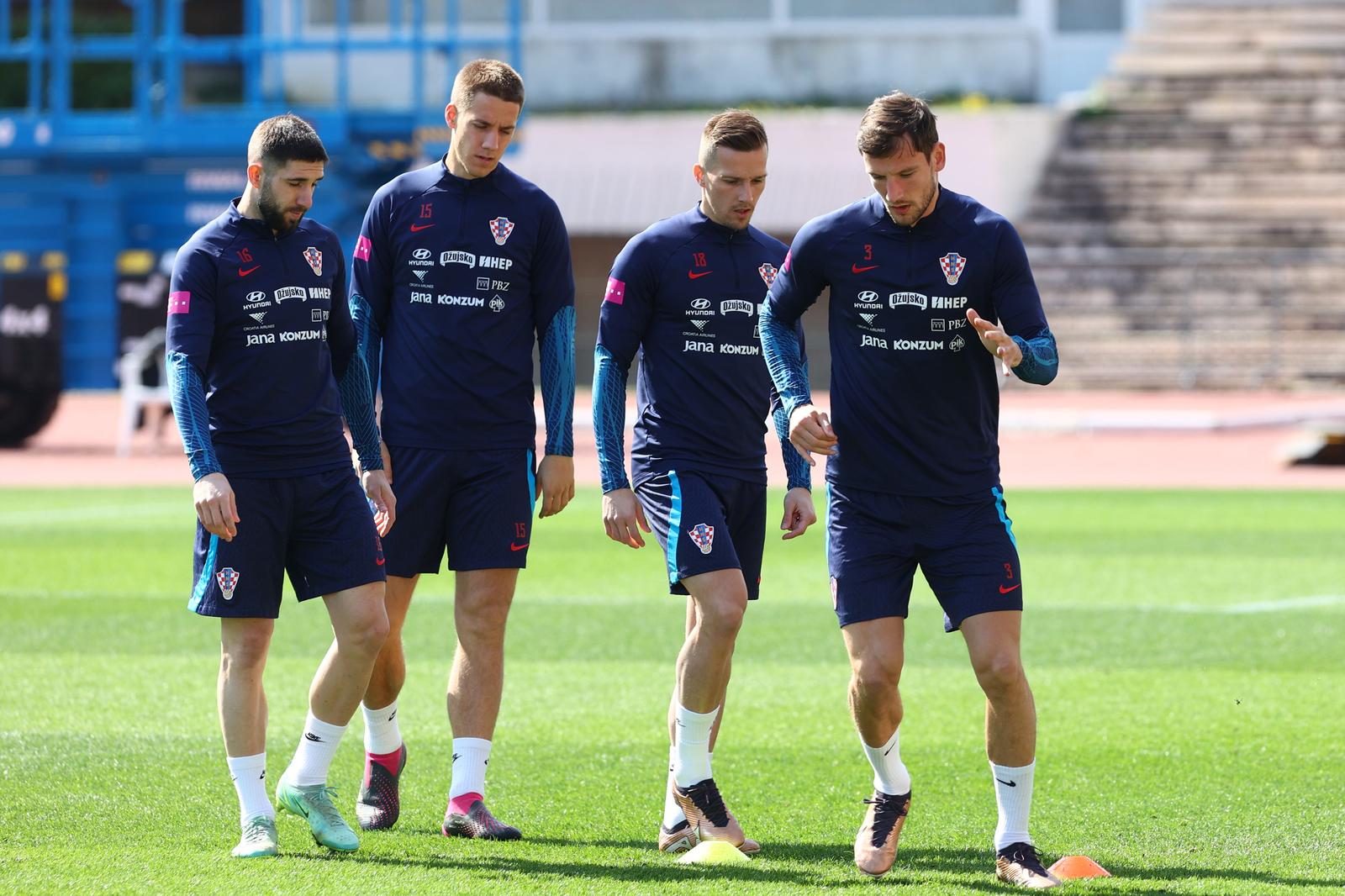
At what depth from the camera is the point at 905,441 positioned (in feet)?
18.0

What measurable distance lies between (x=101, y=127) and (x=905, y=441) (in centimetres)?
2152

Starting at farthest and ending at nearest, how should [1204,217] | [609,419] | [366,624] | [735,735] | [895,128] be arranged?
[1204,217], [735,735], [609,419], [366,624], [895,128]

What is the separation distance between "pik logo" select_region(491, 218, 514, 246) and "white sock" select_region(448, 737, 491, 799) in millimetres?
1559

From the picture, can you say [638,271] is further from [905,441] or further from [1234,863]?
[1234,863]

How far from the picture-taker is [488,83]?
5945mm

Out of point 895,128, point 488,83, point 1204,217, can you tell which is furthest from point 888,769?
point 1204,217

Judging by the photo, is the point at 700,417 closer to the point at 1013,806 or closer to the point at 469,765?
the point at 469,765

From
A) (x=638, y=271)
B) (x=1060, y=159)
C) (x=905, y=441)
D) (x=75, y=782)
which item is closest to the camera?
(x=905, y=441)

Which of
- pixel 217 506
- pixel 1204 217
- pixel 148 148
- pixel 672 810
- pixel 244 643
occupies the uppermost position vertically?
pixel 217 506

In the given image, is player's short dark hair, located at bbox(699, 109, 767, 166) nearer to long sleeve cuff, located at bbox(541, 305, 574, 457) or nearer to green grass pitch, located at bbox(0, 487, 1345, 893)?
long sleeve cuff, located at bbox(541, 305, 574, 457)

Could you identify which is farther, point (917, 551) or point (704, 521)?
point (704, 521)

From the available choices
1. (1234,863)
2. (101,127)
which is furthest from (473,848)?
(101,127)

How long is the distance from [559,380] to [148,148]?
19662 millimetres

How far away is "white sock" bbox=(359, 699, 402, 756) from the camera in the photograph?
618 centimetres
